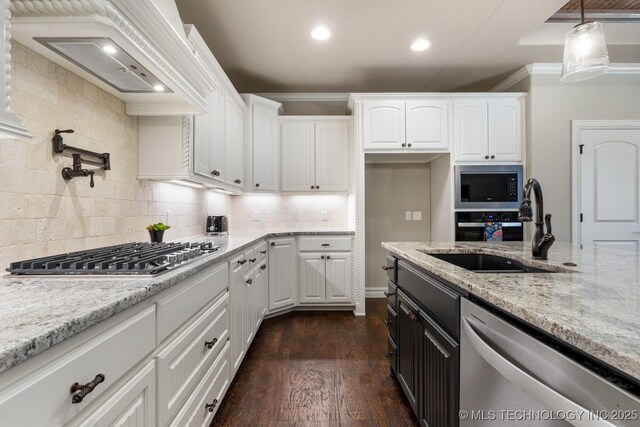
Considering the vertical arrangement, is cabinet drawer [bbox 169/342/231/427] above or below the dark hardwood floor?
above

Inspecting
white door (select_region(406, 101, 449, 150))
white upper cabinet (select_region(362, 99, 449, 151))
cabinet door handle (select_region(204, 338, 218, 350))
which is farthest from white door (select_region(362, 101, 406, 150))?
cabinet door handle (select_region(204, 338, 218, 350))

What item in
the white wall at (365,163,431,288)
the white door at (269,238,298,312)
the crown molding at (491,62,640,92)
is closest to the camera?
the white door at (269,238,298,312)

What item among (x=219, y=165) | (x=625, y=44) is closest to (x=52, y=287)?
(x=219, y=165)

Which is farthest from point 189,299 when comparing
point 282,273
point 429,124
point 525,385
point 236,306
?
point 429,124

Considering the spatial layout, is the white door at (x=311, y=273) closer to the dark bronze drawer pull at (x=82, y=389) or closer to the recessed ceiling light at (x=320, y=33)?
the recessed ceiling light at (x=320, y=33)

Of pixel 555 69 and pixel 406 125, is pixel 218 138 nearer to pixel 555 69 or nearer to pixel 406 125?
pixel 406 125

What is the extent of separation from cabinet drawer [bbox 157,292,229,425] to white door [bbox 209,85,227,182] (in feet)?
3.96

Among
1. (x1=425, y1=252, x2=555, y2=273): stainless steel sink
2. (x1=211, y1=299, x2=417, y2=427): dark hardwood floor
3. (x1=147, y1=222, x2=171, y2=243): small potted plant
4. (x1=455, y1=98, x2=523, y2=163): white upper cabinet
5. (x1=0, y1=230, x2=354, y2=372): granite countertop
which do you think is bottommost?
(x1=211, y1=299, x2=417, y2=427): dark hardwood floor

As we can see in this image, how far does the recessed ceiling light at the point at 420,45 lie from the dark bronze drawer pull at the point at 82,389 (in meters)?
3.22

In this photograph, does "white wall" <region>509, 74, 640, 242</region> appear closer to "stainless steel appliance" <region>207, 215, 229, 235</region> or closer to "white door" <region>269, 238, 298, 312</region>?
"white door" <region>269, 238, 298, 312</region>

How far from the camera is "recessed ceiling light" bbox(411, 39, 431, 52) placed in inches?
110

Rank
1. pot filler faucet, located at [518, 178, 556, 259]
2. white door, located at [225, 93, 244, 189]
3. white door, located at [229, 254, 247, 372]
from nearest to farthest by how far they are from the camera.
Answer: pot filler faucet, located at [518, 178, 556, 259] → white door, located at [229, 254, 247, 372] → white door, located at [225, 93, 244, 189]

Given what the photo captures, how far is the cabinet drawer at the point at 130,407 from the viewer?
2.39 feet

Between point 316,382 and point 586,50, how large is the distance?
2.60 meters
